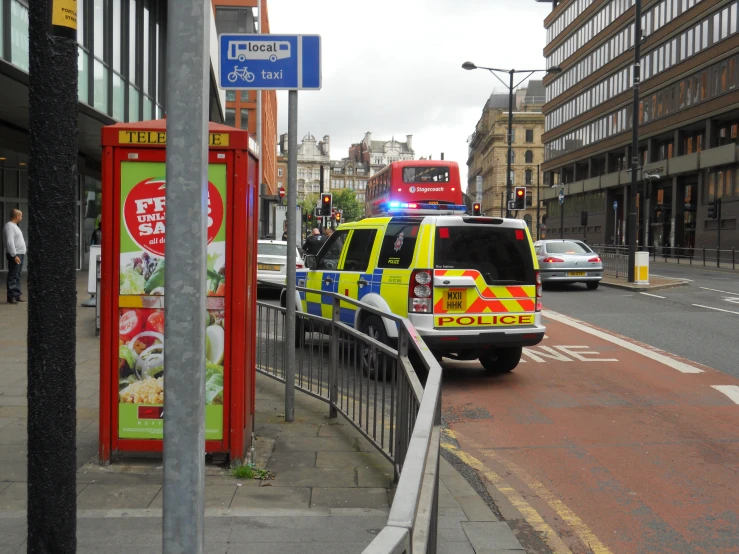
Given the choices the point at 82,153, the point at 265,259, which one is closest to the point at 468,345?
the point at 265,259

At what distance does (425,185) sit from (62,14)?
85.0ft

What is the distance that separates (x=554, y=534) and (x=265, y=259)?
54.1ft

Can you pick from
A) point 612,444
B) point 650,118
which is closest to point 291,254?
point 612,444

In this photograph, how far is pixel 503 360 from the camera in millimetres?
10117

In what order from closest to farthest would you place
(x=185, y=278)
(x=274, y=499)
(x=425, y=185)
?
(x=185, y=278), (x=274, y=499), (x=425, y=185)

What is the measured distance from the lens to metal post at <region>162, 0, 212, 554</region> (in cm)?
242

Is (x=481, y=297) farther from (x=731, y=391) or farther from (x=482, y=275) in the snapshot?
(x=731, y=391)

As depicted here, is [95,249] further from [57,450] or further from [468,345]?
[57,450]

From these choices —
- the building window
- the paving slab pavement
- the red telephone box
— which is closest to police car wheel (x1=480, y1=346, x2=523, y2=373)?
the paving slab pavement

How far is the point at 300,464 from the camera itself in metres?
5.64

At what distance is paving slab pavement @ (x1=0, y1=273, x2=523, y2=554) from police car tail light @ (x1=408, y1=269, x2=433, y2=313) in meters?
2.39

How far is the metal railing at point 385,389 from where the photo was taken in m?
2.10

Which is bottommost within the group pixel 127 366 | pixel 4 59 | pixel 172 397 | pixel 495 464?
pixel 495 464

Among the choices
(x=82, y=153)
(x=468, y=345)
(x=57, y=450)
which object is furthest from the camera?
(x=82, y=153)
